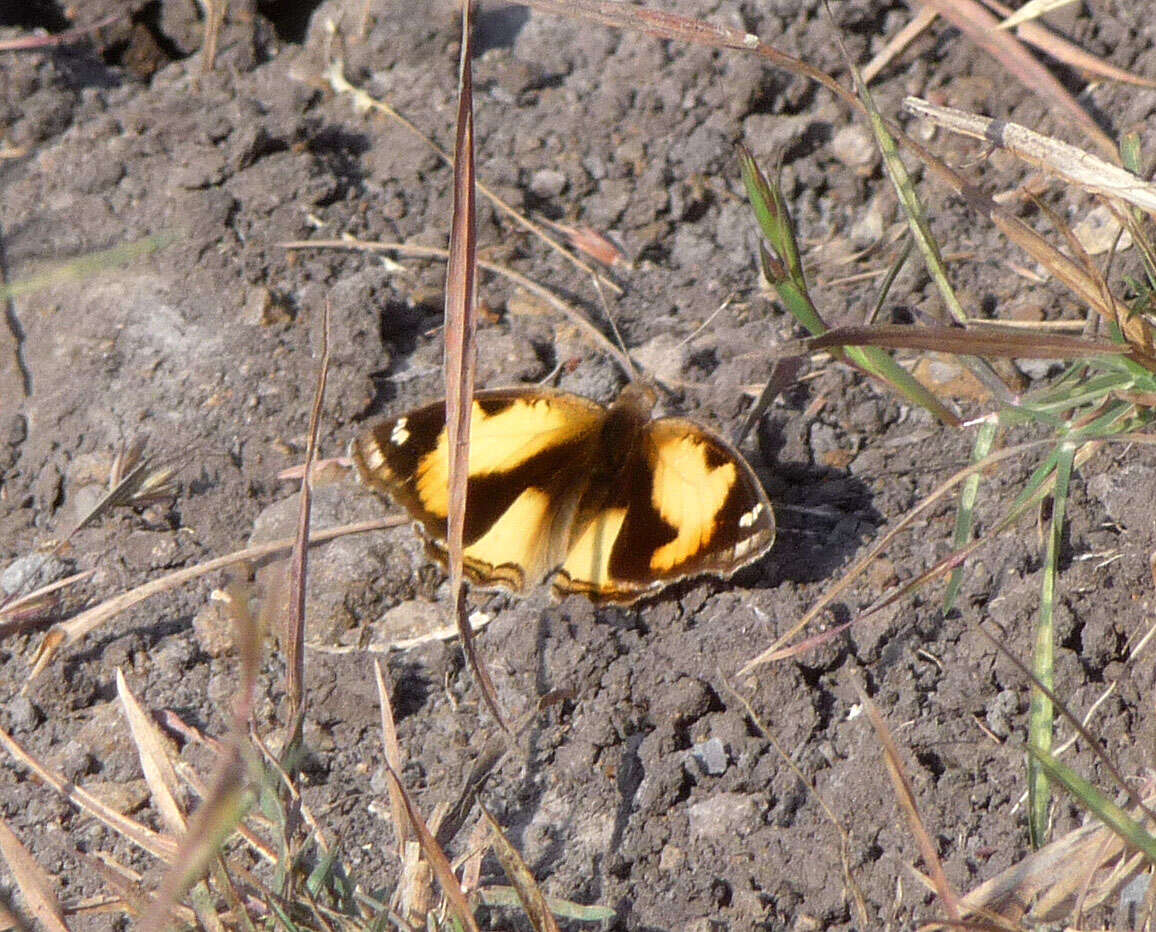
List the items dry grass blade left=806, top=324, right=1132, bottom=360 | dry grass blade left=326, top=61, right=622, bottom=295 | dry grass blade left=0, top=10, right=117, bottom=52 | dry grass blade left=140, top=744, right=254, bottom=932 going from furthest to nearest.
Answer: dry grass blade left=0, top=10, right=117, bottom=52 → dry grass blade left=326, top=61, right=622, bottom=295 → dry grass blade left=806, top=324, right=1132, bottom=360 → dry grass blade left=140, top=744, right=254, bottom=932

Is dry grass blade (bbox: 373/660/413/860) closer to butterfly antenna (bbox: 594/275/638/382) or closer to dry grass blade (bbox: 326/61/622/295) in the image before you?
butterfly antenna (bbox: 594/275/638/382)

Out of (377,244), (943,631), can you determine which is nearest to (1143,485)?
(943,631)

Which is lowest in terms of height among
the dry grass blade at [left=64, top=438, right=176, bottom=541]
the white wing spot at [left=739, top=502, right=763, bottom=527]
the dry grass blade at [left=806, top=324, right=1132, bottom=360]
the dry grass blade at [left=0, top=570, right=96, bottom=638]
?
the dry grass blade at [left=0, top=570, right=96, bottom=638]

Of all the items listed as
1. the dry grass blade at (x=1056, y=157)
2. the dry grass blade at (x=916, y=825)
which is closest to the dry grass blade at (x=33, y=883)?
the dry grass blade at (x=916, y=825)

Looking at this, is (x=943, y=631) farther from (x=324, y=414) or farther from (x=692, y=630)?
(x=324, y=414)

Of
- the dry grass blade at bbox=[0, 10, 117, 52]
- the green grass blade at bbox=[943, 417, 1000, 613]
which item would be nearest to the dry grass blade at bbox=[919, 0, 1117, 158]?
the green grass blade at bbox=[943, 417, 1000, 613]

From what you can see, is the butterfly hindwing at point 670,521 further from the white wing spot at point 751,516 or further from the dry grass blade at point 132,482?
the dry grass blade at point 132,482
